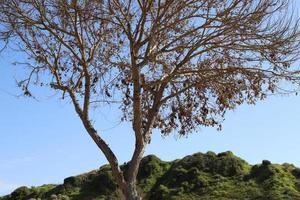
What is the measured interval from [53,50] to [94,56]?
4.33ft

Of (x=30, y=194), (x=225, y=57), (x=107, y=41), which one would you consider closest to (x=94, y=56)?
(x=107, y=41)

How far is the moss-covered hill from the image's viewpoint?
25.9m

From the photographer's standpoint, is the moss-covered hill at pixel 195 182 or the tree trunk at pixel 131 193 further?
the moss-covered hill at pixel 195 182

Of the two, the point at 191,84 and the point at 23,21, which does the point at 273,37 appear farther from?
the point at 23,21

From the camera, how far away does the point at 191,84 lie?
18.0 m

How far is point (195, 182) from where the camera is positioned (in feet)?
90.7

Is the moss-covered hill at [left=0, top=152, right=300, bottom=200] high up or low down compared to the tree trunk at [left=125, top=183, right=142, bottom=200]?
up

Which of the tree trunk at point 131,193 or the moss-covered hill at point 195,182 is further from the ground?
the moss-covered hill at point 195,182

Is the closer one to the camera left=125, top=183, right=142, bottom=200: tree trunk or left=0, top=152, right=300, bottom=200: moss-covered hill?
left=125, top=183, right=142, bottom=200: tree trunk

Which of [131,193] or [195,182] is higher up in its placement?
[195,182]

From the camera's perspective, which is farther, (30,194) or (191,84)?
(30,194)

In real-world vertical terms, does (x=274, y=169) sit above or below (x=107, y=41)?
below

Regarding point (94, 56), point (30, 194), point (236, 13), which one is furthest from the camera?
point (30, 194)

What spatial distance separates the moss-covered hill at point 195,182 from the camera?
25859mm
